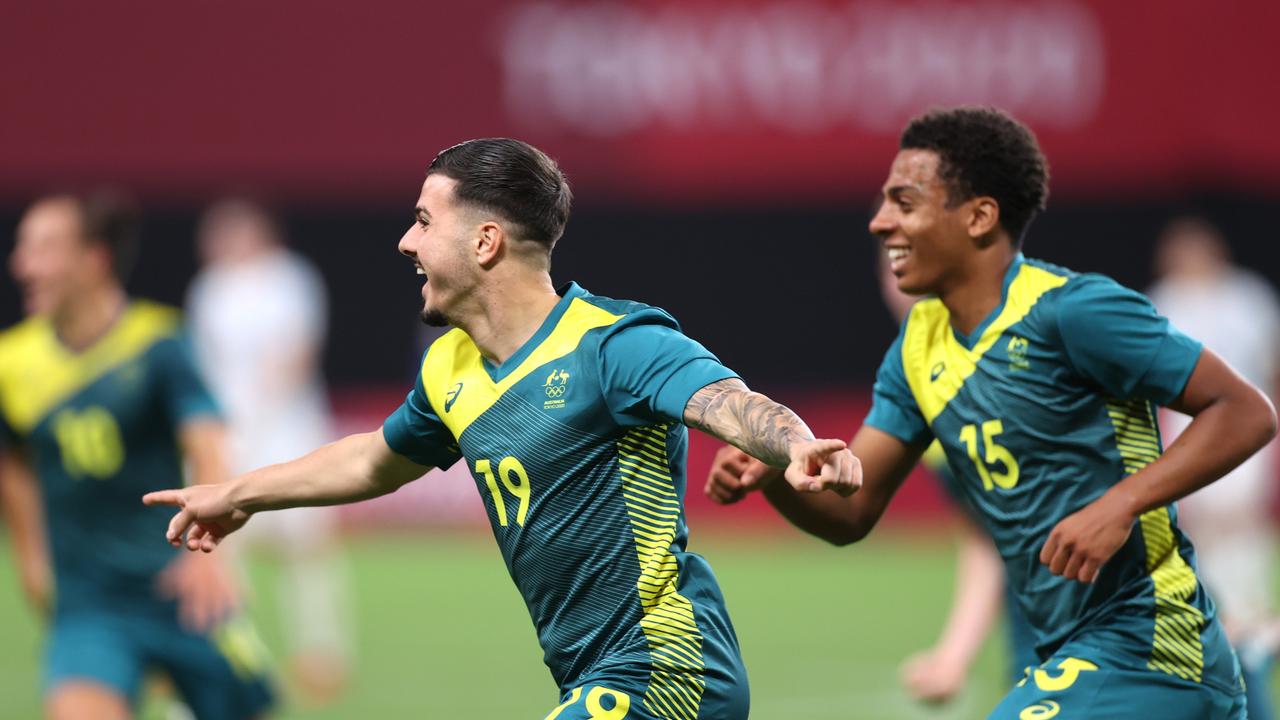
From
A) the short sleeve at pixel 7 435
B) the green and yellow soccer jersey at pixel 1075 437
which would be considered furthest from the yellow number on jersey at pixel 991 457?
the short sleeve at pixel 7 435

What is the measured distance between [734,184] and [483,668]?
30.5ft

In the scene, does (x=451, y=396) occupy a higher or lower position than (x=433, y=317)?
lower

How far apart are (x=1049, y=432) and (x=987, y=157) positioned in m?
0.83

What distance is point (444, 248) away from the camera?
4.71 metres

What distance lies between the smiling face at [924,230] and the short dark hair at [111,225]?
3.25 meters

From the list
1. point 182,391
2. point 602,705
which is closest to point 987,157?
point 602,705

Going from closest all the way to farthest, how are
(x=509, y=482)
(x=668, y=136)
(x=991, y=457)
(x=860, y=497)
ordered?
(x=509, y=482)
(x=991, y=457)
(x=860, y=497)
(x=668, y=136)

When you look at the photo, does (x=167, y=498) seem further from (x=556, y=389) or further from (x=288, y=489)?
(x=556, y=389)

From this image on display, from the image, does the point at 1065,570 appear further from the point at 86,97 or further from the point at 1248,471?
the point at 86,97

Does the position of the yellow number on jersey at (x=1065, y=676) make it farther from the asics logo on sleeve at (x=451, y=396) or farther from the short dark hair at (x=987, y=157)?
the asics logo on sleeve at (x=451, y=396)

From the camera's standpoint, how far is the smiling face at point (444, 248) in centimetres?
470

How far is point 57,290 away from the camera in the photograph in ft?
22.8

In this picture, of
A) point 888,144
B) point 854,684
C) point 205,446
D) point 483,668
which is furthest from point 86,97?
point 205,446

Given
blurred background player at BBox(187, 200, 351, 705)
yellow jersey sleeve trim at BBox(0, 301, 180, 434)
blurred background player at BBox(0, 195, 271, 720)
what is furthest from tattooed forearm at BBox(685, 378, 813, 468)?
blurred background player at BBox(187, 200, 351, 705)
